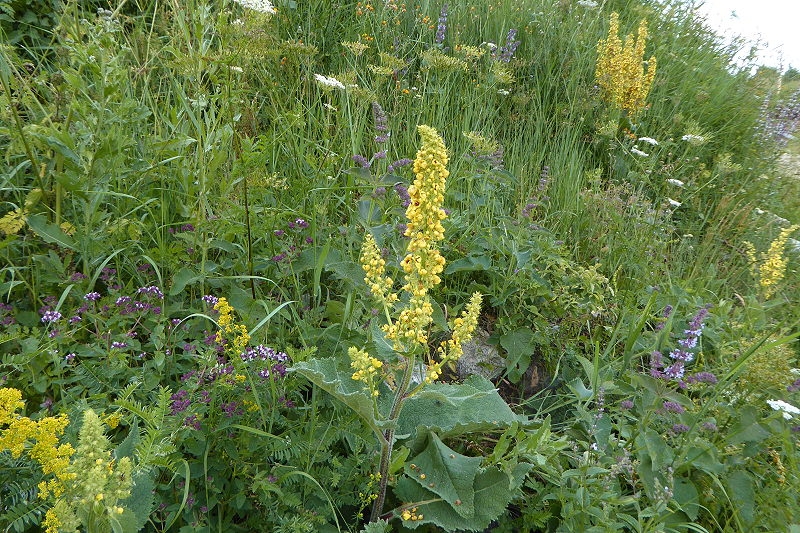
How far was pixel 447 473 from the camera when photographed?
5.84 feet

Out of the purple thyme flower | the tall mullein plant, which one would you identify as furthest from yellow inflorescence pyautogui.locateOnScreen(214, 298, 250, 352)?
the purple thyme flower

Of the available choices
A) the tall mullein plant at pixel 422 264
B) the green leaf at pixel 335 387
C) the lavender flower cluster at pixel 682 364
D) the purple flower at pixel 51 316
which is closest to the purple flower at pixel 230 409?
the green leaf at pixel 335 387

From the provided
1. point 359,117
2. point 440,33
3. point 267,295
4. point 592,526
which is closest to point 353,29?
point 440,33

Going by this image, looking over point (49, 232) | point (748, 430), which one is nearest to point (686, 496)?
point (748, 430)

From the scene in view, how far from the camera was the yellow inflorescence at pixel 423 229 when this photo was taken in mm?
1482

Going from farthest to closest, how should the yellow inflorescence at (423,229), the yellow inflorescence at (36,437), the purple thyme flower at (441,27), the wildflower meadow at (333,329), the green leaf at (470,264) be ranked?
the purple thyme flower at (441,27)
the green leaf at (470,264)
the wildflower meadow at (333,329)
the yellow inflorescence at (423,229)
the yellow inflorescence at (36,437)

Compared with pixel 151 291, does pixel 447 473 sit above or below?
below

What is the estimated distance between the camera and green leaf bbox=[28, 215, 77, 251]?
211cm

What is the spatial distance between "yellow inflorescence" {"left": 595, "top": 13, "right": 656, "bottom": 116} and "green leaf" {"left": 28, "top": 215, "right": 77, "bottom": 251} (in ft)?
12.8

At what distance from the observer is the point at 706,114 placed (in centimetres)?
511

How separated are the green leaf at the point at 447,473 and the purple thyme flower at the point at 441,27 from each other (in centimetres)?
347

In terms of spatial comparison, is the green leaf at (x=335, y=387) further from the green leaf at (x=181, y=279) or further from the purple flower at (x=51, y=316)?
the purple flower at (x=51, y=316)

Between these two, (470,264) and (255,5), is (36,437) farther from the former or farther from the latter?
(255,5)

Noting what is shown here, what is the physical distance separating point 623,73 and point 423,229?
144 inches
